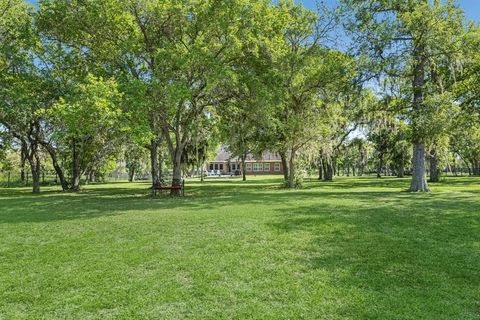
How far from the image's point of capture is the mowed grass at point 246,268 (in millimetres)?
4617

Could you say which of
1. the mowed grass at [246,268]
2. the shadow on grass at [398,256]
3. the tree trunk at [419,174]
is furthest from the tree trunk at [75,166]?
the tree trunk at [419,174]

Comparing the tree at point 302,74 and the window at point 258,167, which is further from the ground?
the tree at point 302,74

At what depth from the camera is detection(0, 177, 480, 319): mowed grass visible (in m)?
4.62

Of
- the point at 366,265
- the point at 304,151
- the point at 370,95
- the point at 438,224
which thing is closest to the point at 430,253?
the point at 366,265

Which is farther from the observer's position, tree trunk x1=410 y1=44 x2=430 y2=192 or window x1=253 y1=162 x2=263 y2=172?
window x1=253 y1=162 x2=263 y2=172

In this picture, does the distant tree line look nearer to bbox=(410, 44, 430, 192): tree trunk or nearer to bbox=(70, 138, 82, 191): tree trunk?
bbox=(410, 44, 430, 192): tree trunk

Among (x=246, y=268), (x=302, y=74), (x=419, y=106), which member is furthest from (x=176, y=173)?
(x=246, y=268)

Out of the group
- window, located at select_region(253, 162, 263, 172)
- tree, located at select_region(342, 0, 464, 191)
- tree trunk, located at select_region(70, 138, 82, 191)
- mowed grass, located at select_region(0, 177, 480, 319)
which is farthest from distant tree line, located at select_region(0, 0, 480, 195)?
window, located at select_region(253, 162, 263, 172)

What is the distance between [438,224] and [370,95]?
14567 mm

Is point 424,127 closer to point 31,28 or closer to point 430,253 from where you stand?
point 430,253

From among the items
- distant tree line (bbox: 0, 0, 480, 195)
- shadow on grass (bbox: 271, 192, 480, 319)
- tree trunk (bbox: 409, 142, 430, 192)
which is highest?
distant tree line (bbox: 0, 0, 480, 195)

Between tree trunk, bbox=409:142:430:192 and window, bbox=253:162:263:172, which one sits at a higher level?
window, bbox=253:162:263:172

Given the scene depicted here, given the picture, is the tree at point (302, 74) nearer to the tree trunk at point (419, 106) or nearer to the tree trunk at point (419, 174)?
the tree trunk at point (419, 106)

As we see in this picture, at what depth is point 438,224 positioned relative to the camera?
28.9ft
